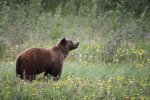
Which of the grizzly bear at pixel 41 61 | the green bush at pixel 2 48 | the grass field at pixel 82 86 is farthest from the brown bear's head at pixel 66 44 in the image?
the green bush at pixel 2 48

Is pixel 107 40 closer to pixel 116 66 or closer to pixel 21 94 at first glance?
pixel 116 66

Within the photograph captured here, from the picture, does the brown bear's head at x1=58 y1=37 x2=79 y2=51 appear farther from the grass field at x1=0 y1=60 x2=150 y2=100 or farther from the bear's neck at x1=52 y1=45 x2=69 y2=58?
the grass field at x1=0 y1=60 x2=150 y2=100

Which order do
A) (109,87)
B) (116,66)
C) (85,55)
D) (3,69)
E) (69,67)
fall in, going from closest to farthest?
(109,87), (3,69), (69,67), (116,66), (85,55)

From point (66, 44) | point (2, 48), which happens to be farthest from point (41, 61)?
point (2, 48)

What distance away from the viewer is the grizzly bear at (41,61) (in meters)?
10.5

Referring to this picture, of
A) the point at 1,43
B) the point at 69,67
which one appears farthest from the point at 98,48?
the point at 1,43

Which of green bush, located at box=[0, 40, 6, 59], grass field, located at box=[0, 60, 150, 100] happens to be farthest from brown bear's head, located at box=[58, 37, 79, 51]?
green bush, located at box=[0, 40, 6, 59]

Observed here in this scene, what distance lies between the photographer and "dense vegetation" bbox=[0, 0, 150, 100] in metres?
9.89

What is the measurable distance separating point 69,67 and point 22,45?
3.23 metres

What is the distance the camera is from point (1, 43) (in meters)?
14.7

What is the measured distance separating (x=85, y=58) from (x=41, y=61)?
470cm

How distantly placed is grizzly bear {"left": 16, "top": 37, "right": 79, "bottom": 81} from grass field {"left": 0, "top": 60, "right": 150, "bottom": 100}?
0.78ft

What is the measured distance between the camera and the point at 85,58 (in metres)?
15.5

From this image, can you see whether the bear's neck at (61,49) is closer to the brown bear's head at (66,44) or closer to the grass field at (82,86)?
the brown bear's head at (66,44)
